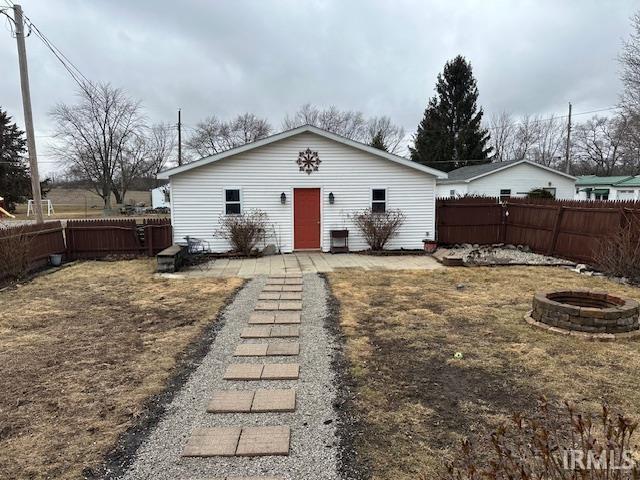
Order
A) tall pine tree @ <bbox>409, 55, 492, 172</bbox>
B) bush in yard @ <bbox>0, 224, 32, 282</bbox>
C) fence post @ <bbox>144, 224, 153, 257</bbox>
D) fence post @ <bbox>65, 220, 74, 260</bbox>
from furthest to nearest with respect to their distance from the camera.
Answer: tall pine tree @ <bbox>409, 55, 492, 172</bbox>, fence post @ <bbox>144, 224, 153, 257</bbox>, fence post @ <bbox>65, 220, 74, 260</bbox>, bush in yard @ <bbox>0, 224, 32, 282</bbox>

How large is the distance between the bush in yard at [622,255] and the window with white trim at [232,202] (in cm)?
958

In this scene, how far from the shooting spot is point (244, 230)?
41.0 feet

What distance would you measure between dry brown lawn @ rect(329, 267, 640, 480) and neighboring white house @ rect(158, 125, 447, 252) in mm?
6038

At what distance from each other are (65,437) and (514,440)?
128 inches

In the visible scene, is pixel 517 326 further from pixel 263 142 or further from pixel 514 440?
pixel 263 142

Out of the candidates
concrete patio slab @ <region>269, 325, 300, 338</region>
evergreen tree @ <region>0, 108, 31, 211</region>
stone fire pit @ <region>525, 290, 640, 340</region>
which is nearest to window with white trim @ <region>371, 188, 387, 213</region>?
stone fire pit @ <region>525, 290, 640, 340</region>

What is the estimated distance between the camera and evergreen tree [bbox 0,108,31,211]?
40094mm

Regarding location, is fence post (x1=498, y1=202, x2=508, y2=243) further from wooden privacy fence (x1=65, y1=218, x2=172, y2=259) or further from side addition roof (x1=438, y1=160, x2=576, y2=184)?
wooden privacy fence (x1=65, y1=218, x2=172, y2=259)

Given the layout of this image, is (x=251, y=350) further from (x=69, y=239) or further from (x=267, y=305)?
(x=69, y=239)

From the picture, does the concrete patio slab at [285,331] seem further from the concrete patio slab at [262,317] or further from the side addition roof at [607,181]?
the side addition roof at [607,181]

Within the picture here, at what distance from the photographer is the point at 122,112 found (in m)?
39.4

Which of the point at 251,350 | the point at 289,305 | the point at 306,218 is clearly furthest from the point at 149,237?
the point at 251,350

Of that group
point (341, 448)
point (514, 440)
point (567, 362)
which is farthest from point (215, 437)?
point (567, 362)

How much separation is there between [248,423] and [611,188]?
36.7m
